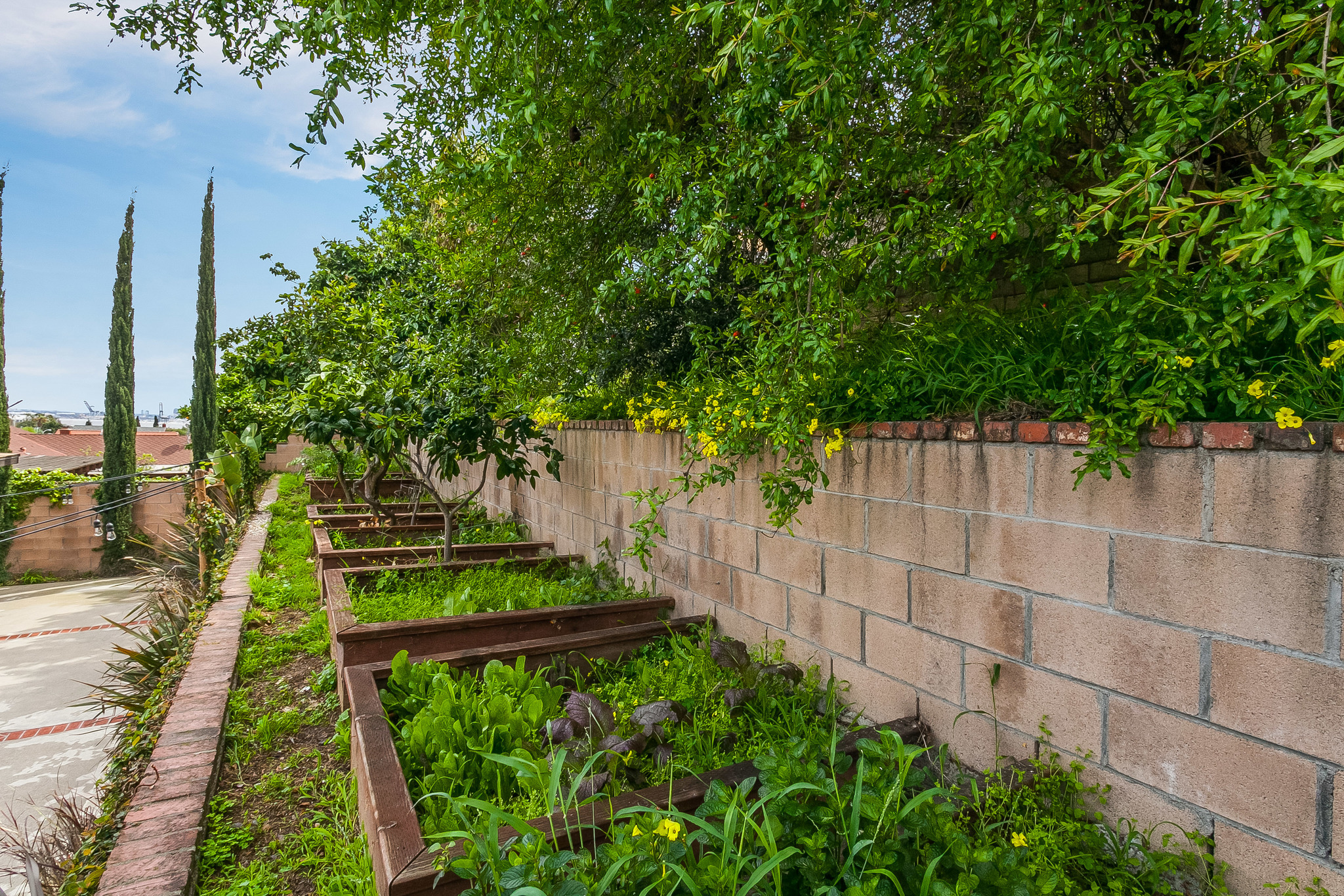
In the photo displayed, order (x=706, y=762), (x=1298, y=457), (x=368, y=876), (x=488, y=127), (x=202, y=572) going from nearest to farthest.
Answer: (x=1298, y=457)
(x=368, y=876)
(x=706, y=762)
(x=488, y=127)
(x=202, y=572)

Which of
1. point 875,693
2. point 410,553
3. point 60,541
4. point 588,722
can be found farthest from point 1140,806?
point 60,541

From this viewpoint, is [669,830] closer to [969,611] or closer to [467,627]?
[969,611]

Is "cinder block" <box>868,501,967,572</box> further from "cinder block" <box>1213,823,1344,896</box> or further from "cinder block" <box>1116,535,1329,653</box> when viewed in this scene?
"cinder block" <box>1213,823,1344,896</box>

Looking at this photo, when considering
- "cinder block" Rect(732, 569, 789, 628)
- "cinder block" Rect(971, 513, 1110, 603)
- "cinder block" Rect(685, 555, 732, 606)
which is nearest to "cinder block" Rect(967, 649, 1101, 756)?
"cinder block" Rect(971, 513, 1110, 603)

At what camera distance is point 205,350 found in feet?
55.8

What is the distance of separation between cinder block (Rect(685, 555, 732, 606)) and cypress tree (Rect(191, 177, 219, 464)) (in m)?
15.8

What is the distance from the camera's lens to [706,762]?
7.39 ft

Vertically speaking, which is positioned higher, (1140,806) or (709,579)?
(709,579)

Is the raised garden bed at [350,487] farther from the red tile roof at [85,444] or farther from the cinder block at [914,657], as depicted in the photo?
the red tile roof at [85,444]

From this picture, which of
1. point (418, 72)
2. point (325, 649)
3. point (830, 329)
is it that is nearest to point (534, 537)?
point (325, 649)

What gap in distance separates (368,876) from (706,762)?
3.42 feet

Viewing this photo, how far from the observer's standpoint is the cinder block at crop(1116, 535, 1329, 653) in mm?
1346

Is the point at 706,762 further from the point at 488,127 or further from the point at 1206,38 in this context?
the point at 488,127

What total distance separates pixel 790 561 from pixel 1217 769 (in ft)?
5.09
